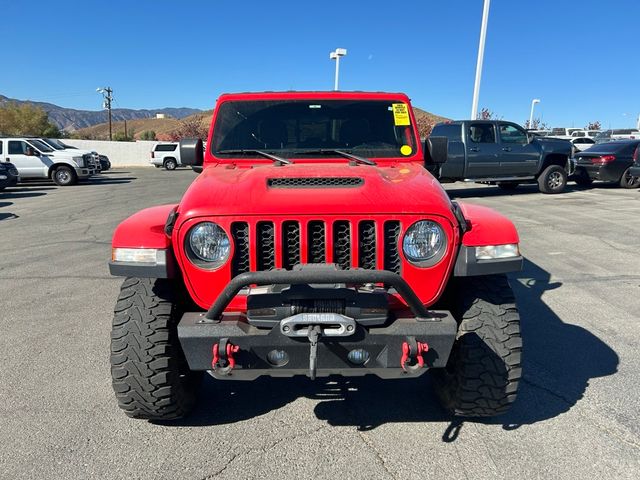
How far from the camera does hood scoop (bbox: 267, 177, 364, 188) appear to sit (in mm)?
2613

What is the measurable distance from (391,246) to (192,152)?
2.01 meters

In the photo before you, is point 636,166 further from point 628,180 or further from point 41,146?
point 41,146

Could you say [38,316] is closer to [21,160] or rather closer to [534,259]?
[534,259]

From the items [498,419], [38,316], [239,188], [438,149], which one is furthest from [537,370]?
[38,316]

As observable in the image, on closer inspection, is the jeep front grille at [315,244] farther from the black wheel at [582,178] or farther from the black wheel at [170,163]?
the black wheel at [170,163]

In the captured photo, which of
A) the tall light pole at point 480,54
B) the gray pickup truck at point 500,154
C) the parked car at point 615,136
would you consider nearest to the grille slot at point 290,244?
the gray pickup truck at point 500,154

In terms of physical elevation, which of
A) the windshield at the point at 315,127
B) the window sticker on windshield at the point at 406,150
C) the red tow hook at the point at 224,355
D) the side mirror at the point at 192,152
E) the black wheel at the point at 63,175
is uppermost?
the windshield at the point at 315,127

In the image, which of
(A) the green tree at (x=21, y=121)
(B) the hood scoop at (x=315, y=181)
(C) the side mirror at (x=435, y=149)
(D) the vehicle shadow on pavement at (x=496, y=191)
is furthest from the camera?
(A) the green tree at (x=21, y=121)

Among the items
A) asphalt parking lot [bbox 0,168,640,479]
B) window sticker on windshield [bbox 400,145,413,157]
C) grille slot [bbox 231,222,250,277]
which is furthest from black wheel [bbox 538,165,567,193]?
grille slot [bbox 231,222,250,277]

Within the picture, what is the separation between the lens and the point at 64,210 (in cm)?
1159

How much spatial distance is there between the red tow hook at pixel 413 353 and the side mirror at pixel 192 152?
2297mm

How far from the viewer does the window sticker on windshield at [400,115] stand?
3711 mm

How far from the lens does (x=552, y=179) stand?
13367 millimetres

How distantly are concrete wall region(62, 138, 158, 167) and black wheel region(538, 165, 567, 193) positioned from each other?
3297cm
